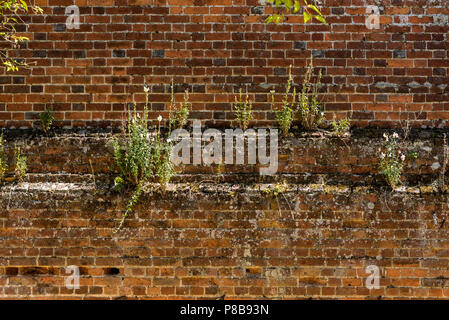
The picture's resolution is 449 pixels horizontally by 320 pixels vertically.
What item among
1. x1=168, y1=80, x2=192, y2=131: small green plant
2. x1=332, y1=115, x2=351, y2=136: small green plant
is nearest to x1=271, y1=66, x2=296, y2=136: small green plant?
x1=332, y1=115, x2=351, y2=136: small green plant

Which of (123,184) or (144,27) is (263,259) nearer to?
(123,184)

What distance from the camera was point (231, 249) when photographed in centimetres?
319

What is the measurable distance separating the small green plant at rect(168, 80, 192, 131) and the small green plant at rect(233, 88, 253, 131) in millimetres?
456

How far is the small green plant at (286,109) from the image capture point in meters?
3.34

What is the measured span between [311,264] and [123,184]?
1.83m

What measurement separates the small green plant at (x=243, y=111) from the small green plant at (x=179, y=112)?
46cm

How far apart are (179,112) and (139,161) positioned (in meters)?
0.61

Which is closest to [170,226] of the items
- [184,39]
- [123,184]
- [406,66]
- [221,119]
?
[123,184]

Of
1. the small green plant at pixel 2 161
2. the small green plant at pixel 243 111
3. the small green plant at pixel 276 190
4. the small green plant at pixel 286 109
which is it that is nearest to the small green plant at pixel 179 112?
the small green plant at pixel 243 111

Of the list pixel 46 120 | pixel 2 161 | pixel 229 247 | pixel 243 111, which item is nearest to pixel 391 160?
pixel 243 111

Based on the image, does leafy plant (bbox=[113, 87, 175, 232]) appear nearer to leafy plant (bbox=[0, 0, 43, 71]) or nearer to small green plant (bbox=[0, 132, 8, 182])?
small green plant (bbox=[0, 132, 8, 182])

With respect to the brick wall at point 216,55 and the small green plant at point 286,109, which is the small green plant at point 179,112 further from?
the small green plant at point 286,109

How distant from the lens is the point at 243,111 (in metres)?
3.39

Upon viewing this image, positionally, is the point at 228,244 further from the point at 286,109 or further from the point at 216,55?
the point at 216,55
